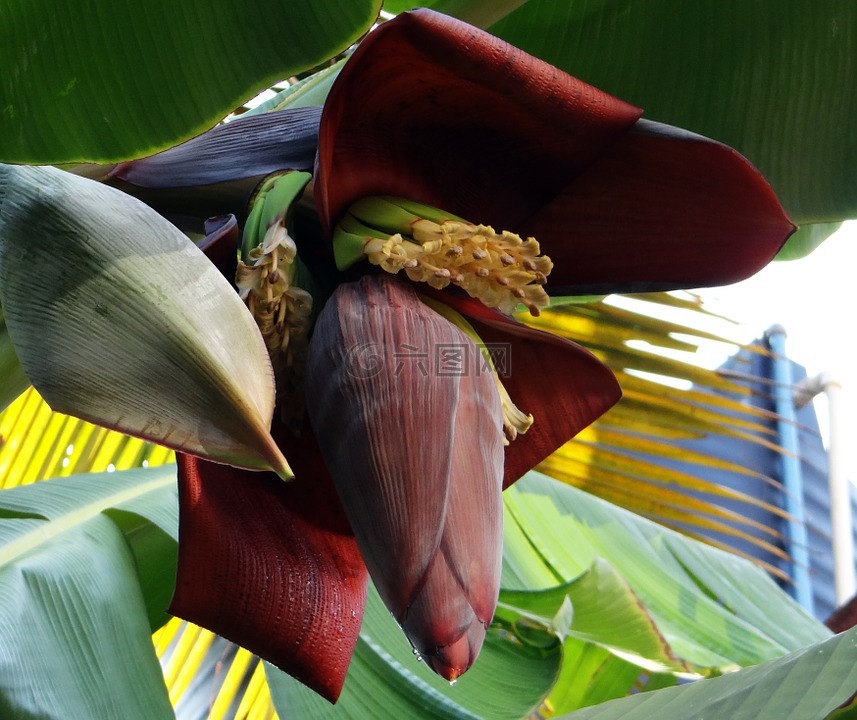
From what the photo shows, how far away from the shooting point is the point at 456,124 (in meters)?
0.40

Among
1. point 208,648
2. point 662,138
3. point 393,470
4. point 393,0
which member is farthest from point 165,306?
point 208,648

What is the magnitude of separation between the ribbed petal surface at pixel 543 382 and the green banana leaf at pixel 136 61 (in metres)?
0.15

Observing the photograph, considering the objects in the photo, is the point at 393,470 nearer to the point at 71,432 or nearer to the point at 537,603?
the point at 537,603

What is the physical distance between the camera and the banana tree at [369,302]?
265 mm

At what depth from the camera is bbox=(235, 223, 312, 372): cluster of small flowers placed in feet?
1.16

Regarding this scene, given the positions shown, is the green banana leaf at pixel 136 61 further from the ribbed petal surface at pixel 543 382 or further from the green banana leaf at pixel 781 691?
the green banana leaf at pixel 781 691

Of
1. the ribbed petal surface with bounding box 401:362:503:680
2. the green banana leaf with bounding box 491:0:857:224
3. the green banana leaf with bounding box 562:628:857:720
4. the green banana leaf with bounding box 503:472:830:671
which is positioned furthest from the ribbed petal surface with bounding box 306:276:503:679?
the green banana leaf with bounding box 503:472:830:671

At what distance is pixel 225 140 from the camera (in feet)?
1.33

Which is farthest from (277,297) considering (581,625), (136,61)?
(581,625)

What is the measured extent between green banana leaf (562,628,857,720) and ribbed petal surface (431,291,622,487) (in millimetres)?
123

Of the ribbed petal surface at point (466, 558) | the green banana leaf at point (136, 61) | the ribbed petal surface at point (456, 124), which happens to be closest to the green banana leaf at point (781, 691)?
the ribbed petal surface at point (466, 558)

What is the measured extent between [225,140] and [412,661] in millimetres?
449

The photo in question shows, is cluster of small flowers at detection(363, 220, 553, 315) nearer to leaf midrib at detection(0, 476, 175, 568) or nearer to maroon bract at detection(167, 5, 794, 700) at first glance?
maroon bract at detection(167, 5, 794, 700)

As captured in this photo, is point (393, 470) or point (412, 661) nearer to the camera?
point (393, 470)
